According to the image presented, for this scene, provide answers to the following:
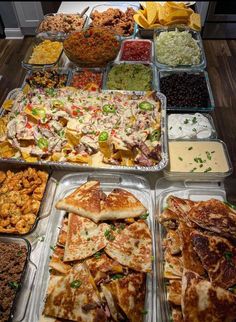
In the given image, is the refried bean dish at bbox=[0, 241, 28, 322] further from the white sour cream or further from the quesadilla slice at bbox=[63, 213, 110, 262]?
the white sour cream

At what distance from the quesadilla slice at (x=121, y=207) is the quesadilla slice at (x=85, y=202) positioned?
0.14ft

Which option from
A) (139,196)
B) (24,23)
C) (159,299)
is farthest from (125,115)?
(24,23)

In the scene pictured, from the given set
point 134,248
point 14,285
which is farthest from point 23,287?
point 134,248

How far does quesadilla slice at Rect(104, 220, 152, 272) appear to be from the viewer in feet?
5.25

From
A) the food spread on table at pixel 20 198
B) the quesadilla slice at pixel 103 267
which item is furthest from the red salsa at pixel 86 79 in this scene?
the quesadilla slice at pixel 103 267

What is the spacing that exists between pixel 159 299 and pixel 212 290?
11.0 inches

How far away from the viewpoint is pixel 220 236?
1671mm

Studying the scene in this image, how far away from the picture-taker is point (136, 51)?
10.6ft

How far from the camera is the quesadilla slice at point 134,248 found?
1599 mm

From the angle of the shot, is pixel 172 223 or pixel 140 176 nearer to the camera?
pixel 172 223

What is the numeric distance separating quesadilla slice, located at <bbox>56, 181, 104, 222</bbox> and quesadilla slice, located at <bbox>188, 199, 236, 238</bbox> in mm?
557

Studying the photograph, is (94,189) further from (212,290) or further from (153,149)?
(212,290)

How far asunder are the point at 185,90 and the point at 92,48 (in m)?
1.01

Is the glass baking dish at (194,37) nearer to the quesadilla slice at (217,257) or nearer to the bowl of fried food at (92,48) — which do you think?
the bowl of fried food at (92,48)
